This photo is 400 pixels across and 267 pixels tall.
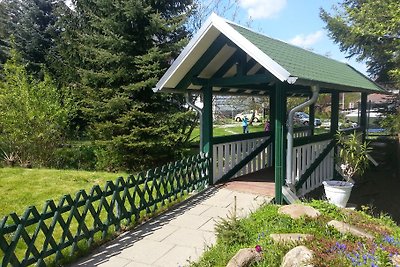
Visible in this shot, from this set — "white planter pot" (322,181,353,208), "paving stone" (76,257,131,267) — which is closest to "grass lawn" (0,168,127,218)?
"paving stone" (76,257,131,267)

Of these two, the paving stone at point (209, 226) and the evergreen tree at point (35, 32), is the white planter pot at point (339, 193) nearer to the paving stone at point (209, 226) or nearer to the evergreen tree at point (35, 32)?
the paving stone at point (209, 226)

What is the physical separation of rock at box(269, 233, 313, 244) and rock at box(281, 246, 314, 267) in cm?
37

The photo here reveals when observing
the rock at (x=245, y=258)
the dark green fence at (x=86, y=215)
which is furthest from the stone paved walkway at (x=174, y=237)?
the rock at (x=245, y=258)

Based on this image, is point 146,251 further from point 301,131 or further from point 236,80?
point 301,131

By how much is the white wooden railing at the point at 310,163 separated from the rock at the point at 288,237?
2.92 meters

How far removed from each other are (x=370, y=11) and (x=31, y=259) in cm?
1325

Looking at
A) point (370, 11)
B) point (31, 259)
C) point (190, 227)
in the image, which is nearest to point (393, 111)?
point (370, 11)

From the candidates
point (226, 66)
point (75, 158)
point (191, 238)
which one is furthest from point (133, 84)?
point (191, 238)

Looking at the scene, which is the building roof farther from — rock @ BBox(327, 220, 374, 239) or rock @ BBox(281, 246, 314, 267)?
rock @ BBox(281, 246, 314, 267)

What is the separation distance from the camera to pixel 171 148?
10.8 meters

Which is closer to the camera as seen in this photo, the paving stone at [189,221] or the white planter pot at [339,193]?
the paving stone at [189,221]

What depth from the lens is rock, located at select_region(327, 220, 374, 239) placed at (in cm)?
436

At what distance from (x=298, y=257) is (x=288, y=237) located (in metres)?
0.65

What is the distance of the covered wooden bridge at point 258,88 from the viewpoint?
6.46 metres
